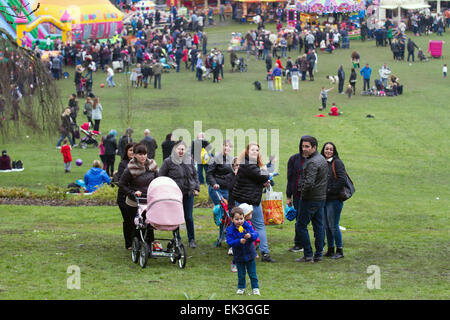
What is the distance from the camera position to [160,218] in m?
11.2

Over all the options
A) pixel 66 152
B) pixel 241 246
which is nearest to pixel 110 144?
pixel 66 152

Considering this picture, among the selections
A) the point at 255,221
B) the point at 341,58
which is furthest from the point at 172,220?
the point at 341,58

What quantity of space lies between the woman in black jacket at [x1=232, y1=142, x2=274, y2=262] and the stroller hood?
100cm

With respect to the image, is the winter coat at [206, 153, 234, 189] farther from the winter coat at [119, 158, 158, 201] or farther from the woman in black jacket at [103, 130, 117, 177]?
the woman in black jacket at [103, 130, 117, 177]

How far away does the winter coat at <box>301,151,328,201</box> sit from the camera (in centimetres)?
1160

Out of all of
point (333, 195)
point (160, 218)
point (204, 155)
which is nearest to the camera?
point (160, 218)

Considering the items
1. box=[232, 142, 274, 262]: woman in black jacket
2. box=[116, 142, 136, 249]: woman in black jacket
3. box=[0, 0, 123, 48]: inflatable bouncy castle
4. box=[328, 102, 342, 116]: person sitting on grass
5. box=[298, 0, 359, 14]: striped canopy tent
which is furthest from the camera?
box=[298, 0, 359, 14]: striped canopy tent

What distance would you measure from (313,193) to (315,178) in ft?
0.78

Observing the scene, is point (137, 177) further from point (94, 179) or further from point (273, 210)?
point (94, 179)

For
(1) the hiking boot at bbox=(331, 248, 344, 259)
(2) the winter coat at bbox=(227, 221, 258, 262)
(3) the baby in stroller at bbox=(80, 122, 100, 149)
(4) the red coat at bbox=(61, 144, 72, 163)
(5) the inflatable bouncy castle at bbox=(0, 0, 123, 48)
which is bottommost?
(3) the baby in stroller at bbox=(80, 122, 100, 149)

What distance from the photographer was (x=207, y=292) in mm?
9984

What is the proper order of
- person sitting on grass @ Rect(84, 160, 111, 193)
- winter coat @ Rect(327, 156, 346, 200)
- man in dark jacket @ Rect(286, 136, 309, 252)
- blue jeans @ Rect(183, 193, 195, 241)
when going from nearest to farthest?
winter coat @ Rect(327, 156, 346, 200) → man in dark jacket @ Rect(286, 136, 309, 252) → blue jeans @ Rect(183, 193, 195, 241) → person sitting on grass @ Rect(84, 160, 111, 193)

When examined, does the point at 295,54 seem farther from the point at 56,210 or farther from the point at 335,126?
the point at 56,210

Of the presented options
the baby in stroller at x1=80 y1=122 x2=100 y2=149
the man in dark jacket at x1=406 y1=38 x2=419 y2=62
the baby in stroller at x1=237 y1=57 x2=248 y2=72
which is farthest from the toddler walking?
the man in dark jacket at x1=406 y1=38 x2=419 y2=62
